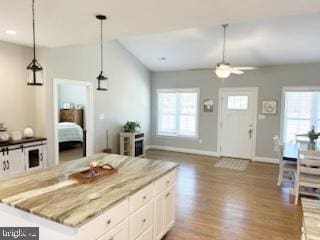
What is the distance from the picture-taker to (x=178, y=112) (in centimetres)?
791

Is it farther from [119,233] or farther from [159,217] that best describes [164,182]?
[119,233]

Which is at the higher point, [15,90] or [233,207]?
[15,90]

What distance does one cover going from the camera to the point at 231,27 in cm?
479

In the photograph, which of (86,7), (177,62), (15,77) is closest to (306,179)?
(86,7)

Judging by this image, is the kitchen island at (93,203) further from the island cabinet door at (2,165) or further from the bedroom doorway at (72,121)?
the bedroom doorway at (72,121)

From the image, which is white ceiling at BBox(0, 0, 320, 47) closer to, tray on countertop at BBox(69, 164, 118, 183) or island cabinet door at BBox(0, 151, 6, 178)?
tray on countertop at BBox(69, 164, 118, 183)

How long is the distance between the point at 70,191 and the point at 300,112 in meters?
6.14

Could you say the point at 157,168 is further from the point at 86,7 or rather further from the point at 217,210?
the point at 86,7

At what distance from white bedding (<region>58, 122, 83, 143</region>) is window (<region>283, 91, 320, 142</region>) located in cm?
592

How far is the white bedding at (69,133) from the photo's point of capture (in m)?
7.01

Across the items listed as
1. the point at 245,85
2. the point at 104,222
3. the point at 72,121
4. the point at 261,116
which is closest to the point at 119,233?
the point at 104,222

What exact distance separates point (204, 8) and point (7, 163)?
12.5 feet

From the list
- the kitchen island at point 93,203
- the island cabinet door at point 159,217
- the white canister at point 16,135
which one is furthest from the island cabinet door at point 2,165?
the island cabinet door at point 159,217

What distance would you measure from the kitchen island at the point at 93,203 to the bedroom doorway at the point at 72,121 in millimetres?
2682
